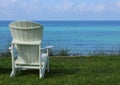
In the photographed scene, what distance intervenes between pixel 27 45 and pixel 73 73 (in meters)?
1.23

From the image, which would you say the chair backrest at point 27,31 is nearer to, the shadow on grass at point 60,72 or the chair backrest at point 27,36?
the chair backrest at point 27,36

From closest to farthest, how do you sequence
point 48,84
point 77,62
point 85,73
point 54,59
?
point 48,84 < point 85,73 < point 77,62 < point 54,59

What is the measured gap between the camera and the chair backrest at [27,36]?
8750 mm

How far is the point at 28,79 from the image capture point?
8461 mm

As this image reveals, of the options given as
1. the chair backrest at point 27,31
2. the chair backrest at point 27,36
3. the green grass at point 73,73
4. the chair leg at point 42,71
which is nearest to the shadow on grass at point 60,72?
the green grass at point 73,73

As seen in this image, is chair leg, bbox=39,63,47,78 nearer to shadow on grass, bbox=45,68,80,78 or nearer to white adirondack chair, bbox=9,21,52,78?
white adirondack chair, bbox=9,21,52,78

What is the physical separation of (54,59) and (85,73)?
2.93m

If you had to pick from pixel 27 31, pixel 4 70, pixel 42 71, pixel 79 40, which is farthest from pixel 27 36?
pixel 79 40

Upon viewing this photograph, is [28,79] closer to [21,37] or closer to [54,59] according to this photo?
[21,37]

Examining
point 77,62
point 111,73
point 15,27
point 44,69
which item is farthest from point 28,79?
point 77,62

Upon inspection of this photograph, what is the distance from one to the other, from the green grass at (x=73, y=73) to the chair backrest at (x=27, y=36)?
1.54 ft

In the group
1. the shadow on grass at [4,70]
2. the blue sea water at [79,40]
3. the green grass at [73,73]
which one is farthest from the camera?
the blue sea water at [79,40]

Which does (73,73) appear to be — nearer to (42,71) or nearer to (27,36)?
(42,71)

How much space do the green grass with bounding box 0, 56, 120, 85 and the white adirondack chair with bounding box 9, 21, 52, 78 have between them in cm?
25
